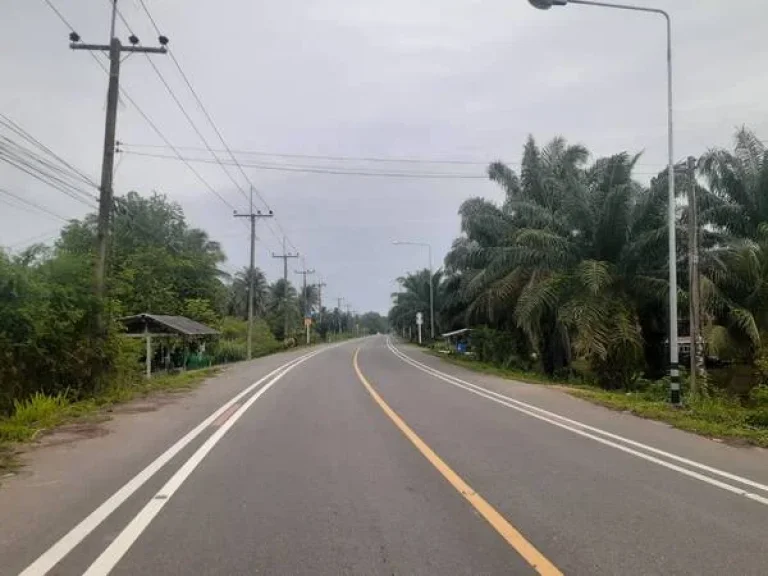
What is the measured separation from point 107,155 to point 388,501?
14.5 metres

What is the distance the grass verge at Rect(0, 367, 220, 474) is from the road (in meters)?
0.62

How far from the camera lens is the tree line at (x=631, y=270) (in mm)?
23172

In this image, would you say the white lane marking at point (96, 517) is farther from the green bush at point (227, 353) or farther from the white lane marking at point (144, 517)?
the green bush at point (227, 353)

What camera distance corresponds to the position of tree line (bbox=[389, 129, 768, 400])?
23172 mm

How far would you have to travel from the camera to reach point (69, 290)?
56.3ft

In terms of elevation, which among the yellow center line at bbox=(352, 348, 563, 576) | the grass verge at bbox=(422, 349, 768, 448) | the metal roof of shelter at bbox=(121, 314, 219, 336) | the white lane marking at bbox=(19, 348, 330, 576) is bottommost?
the white lane marking at bbox=(19, 348, 330, 576)

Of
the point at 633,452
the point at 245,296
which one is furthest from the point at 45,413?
the point at 245,296

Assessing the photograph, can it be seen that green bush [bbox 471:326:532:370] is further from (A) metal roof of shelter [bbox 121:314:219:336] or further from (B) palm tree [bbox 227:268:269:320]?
(B) palm tree [bbox 227:268:269:320]

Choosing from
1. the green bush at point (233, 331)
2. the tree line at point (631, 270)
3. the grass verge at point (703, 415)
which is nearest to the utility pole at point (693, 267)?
the grass verge at point (703, 415)

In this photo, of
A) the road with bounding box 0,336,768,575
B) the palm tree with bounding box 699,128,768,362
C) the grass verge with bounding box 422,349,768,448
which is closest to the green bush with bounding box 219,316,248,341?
the palm tree with bounding box 699,128,768,362

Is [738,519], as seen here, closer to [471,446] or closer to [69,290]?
[471,446]

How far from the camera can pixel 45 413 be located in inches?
519

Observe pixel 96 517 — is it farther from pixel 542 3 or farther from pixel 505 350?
pixel 505 350

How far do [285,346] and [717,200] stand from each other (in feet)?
171
